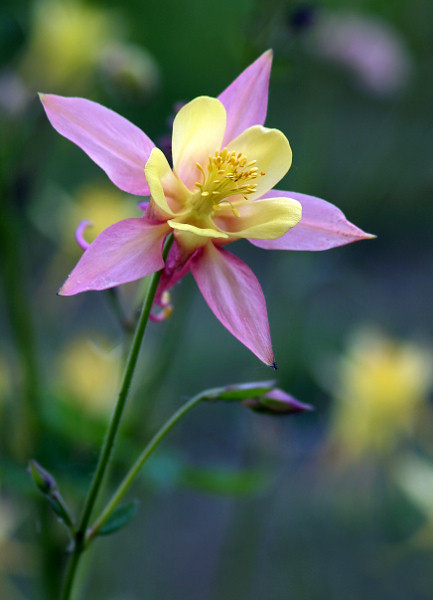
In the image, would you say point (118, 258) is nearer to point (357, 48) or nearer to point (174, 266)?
point (174, 266)

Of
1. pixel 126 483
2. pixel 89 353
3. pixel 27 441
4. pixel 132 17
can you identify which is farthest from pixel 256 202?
pixel 132 17

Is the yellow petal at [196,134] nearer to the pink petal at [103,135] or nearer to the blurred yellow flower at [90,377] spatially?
the pink petal at [103,135]

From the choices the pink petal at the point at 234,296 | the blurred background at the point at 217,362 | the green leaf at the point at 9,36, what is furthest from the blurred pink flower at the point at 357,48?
the pink petal at the point at 234,296

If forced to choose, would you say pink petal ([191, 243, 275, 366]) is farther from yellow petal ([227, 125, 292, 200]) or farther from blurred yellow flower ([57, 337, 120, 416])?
blurred yellow flower ([57, 337, 120, 416])

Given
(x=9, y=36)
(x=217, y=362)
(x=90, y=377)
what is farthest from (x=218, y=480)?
(x=217, y=362)

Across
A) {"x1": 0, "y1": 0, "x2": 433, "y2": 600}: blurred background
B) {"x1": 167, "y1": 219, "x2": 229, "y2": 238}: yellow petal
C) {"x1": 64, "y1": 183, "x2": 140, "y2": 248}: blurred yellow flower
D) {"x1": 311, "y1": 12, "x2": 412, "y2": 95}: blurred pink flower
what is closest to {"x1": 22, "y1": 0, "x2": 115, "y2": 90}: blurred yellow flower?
{"x1": 0, "y1": 0, "x2": 433, "y2": 600}: blurred background

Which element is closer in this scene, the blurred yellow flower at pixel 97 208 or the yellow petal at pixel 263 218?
the yellow petal at pixel 263 218
